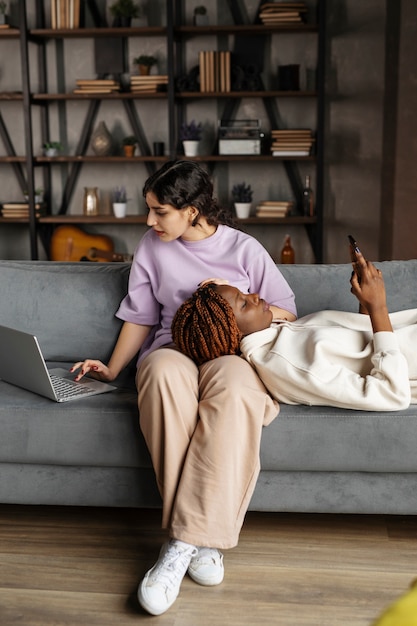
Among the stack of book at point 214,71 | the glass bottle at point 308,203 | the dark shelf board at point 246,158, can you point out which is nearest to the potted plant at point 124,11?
the stack of book at point 214,71

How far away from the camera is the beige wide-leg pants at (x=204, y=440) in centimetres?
189

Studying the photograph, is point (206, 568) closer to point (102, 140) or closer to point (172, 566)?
point (172, 566)

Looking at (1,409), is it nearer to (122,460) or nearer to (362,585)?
(122,460)

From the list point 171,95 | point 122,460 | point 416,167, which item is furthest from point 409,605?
point 171,95

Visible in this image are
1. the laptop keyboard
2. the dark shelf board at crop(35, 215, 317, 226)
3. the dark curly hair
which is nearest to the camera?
the laptop keyboard

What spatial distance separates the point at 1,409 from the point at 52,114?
3.94 metres

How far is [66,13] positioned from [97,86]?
0.53 metres

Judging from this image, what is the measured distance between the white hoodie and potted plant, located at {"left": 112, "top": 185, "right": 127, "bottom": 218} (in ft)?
11.2

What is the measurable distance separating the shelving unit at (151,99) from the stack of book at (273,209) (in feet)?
0.18

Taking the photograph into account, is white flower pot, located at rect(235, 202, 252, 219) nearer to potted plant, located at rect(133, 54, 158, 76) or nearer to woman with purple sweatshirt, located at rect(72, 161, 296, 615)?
→ potted plant, located at rect(133, 54, 158, 76)

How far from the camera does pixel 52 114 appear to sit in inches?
222

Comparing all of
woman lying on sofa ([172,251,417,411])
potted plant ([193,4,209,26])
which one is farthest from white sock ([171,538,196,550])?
potted plant ([193,4,209,26])

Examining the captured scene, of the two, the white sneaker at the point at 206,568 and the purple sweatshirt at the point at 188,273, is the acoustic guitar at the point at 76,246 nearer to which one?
the purple sweatshirt at the point at 188,273

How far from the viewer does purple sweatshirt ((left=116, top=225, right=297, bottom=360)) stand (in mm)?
2430
